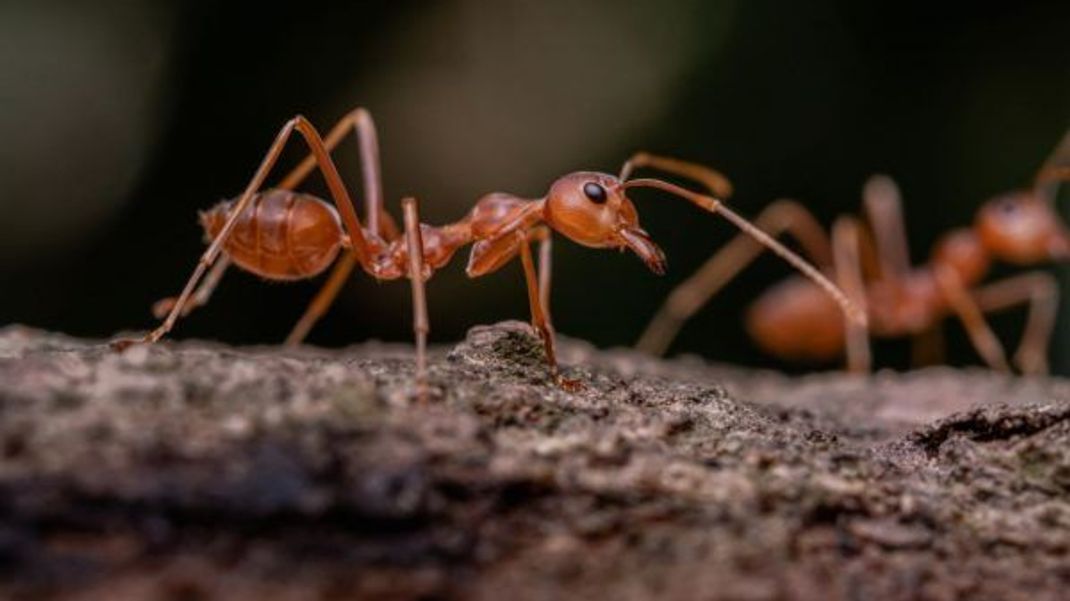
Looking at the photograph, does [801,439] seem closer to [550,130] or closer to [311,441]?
[311,441]

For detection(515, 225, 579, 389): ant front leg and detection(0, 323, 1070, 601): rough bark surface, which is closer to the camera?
detection(0, 323, 1070, 601): rough bark surface

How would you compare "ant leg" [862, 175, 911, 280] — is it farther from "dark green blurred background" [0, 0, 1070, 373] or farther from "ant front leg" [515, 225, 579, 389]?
"ant front leg" [515, 225, 579, 389]

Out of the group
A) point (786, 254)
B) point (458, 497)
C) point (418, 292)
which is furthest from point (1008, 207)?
point (458, 497)

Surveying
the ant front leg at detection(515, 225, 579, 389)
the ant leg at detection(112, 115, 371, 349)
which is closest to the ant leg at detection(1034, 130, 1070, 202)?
the ant front leg at detection(515, 225, 579, 389)

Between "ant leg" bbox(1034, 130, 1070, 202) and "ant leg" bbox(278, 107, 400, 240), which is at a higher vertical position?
"ant leg" bbox(1034, 130, 1070, 202)

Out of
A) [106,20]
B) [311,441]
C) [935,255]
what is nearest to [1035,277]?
[935,255]

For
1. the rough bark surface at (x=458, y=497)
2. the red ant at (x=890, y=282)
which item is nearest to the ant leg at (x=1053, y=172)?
the red ant at (x=890, y=282)

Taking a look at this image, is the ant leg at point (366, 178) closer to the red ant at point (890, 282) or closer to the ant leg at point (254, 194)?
the ant leg at point (254, 194)
